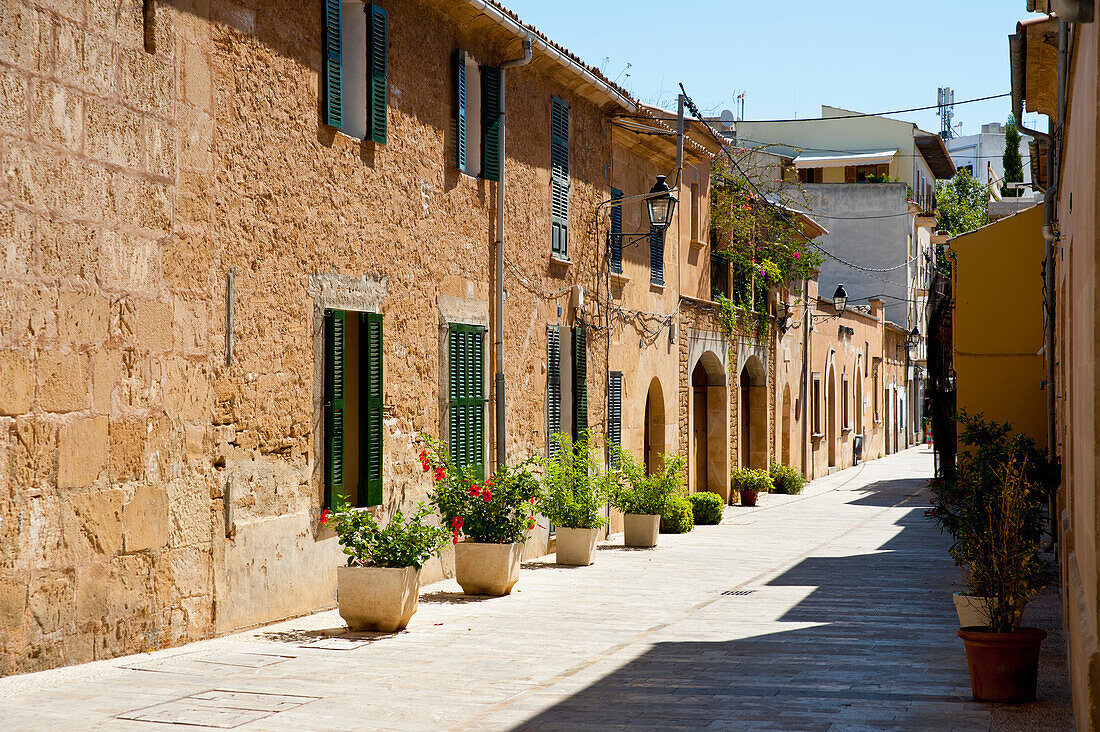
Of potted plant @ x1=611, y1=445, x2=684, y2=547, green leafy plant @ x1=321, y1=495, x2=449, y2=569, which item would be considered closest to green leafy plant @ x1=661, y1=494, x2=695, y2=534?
potted plant @ x1=611, y1=445, x2=684, y2=547

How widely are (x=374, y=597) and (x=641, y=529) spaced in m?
Result: 7.50

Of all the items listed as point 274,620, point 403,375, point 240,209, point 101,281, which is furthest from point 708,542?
point 101,281

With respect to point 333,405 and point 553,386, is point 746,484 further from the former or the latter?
point 333,405

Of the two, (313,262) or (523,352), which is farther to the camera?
(523,352)

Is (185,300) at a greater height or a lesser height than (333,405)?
greater

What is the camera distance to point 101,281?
25.4ft

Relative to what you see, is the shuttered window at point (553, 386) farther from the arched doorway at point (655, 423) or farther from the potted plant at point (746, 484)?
the potted plant at point (746, 484)

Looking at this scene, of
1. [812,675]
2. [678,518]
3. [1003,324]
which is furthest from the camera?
[678,518]

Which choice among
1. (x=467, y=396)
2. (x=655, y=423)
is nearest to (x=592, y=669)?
(x=467, y=396)

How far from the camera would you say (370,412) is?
10781 millimetres

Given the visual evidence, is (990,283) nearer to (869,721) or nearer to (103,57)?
(869,721)

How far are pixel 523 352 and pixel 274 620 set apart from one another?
570 cm

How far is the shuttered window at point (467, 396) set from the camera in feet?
40.8

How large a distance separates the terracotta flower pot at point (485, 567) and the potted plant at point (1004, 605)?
16.3 feet
